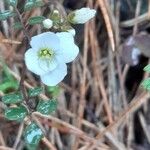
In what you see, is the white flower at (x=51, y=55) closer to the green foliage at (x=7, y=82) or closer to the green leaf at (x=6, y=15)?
the green leaf at (x=6, y=15)

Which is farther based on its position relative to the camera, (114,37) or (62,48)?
(114,37)

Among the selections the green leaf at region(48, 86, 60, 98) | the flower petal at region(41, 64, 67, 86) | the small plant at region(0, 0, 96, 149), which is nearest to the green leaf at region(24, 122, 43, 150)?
the small plant at region(0, 0, 96, 149)

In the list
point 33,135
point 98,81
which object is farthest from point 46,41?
point 98,81

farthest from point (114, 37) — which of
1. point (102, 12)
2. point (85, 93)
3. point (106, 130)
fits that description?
point (106, 130)

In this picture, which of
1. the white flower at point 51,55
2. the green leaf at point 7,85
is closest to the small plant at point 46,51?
the white flower at point 51,55

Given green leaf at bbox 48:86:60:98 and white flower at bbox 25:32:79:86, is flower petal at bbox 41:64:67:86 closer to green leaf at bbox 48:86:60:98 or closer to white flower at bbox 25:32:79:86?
white flower at bbox 25:32:79:86

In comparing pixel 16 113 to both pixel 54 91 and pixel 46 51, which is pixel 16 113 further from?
pixel 54 91

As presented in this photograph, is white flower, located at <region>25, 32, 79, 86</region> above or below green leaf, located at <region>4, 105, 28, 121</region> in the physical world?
above

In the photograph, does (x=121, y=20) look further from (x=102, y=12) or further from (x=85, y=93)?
(x=85, y=93)
